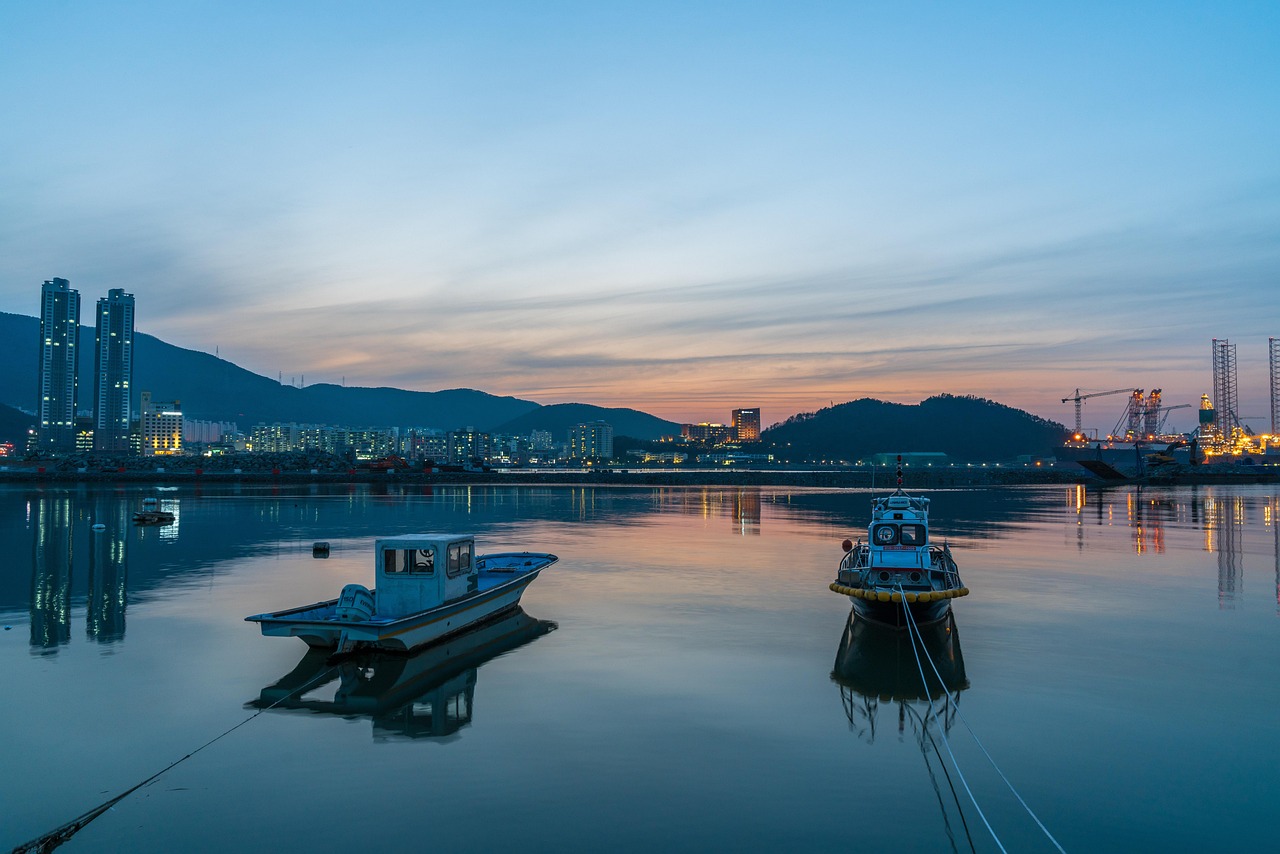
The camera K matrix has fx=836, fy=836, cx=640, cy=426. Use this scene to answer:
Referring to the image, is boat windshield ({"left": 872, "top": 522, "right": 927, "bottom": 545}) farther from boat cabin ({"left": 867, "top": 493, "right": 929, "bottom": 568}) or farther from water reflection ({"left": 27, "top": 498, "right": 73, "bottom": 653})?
water reflection ({"left": 27, "top": 498, "right": 73, "bottom": 653})

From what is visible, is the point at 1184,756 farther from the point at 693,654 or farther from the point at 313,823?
the point at 313,823

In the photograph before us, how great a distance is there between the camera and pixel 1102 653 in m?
20.0

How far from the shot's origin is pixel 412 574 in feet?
68.3

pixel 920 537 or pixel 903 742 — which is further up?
pixel 920 537

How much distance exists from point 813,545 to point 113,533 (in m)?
39.4

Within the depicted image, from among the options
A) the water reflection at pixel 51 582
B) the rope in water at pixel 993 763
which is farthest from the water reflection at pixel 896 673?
the water reflection at pixel 51 582

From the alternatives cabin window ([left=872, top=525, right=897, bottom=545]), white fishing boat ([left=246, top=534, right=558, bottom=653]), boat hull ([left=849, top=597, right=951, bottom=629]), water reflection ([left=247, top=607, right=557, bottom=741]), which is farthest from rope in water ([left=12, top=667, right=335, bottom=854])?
cabin window ([left=872, top=525, right=897, bottom=545])

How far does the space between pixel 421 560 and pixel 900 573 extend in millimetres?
12883

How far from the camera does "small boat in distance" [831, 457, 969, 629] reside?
70.2ft

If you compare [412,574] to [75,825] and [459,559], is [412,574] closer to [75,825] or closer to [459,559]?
[459,559]

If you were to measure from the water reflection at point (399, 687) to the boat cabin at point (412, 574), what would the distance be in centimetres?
121

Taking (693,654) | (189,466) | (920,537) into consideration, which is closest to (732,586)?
(920,537)

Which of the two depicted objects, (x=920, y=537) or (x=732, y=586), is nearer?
(x=920, y=537)

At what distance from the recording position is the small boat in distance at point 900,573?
21406 mm
